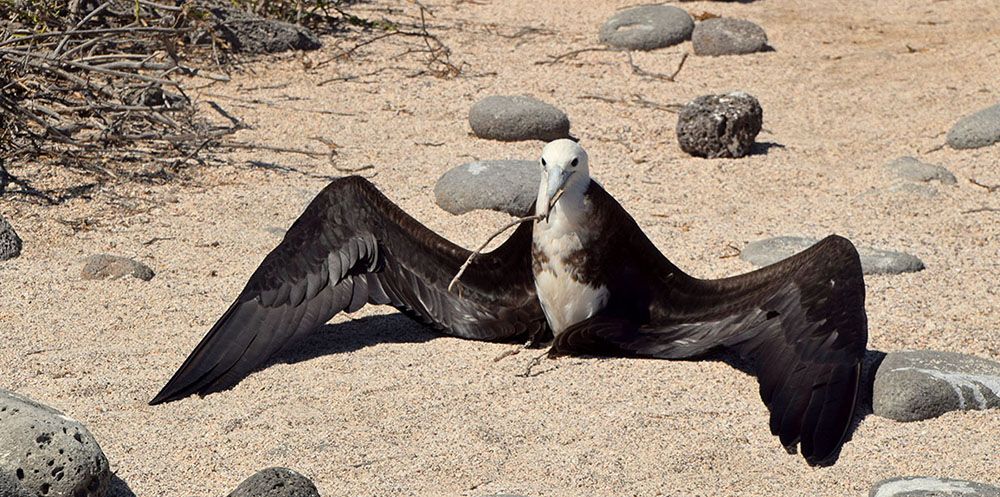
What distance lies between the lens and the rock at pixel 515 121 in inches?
347

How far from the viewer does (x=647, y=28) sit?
11156 mm

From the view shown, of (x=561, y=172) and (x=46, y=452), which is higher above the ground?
(x=561, y=172)

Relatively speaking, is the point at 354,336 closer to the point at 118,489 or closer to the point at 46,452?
the point at 118,489

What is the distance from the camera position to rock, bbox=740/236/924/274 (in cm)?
661

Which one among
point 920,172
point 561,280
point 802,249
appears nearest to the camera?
point 561,280

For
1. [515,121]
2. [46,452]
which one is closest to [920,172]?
[515,121]

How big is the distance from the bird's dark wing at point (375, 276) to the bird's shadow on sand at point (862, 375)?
2.31ft

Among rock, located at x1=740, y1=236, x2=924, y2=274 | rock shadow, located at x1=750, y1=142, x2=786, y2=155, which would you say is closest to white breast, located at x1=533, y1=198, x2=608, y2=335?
rock, located at x1=740, y1=236, x2=924, y2=274

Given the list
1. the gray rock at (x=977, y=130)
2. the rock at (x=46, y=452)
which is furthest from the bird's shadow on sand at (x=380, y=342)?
the gray rock at (x=977, y=130)

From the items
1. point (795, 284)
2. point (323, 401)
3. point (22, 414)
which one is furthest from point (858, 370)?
point (22, 414)

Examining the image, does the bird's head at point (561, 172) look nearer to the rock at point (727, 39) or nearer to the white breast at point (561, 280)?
the white breast at point (561, 280)

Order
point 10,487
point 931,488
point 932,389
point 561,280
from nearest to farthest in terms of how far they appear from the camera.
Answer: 1. point 10,487
2. point 931,488
3. point 932,389
4. point 561,280

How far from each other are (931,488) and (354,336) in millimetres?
2524

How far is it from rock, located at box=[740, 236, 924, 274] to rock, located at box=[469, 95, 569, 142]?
82.0 inches
